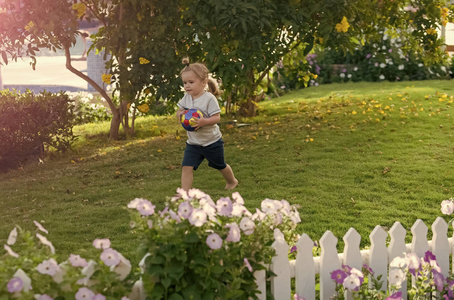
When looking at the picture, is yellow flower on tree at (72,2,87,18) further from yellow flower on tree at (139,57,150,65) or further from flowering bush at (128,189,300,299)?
flowering bush at (128,189,300,299)

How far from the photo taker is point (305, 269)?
2713 millimetres

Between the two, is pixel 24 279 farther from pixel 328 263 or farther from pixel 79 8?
pixel 79 8

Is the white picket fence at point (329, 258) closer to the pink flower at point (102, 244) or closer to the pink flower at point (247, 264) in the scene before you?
the pink flower at point (247, 264)

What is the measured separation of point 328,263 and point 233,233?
25.5 inches

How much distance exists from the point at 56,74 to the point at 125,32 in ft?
44.9

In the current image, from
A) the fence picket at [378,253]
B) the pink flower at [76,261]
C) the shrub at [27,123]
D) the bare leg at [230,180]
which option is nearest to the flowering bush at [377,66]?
the shrub at [27,123]

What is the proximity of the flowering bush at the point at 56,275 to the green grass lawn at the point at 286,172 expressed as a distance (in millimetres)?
1589

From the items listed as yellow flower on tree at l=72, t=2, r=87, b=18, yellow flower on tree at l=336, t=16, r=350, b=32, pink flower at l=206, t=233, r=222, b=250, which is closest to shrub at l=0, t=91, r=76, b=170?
yellow flower on tree at l=72, t=2, r=87, b=18

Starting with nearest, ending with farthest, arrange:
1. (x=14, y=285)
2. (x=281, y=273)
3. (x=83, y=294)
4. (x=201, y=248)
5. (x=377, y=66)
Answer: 1. (x=14, y=285)
2. (x=83, y=294)
3. (x=201, y=248)
4. (x=281, y=273)
5. (x=377, y=66)

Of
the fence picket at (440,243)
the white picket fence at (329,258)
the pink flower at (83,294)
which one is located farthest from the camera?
the fence picket at (440,243)

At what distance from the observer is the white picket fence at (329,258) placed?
264 centimetres

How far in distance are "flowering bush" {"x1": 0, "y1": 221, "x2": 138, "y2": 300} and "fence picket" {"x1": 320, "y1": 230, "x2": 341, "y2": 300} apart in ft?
3.11

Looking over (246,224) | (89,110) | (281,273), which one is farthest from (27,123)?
(246,224)

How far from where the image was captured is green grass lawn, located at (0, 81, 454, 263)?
15.1 feet
